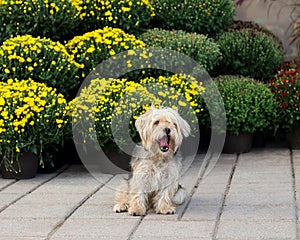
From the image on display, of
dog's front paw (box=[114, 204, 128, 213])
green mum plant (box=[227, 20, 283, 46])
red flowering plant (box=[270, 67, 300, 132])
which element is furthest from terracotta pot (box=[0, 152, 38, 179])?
green mum plant (box=[227, 20, 283, 46])

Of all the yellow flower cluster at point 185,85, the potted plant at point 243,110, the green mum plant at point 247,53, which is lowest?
the potted plant at point 243,110

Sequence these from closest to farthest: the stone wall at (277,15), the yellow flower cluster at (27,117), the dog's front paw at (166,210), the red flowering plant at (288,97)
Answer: the dog's front paw at (166,210) → the yellow flower cluster at (27,117) → the red flowering plant at (288,97) → the stone wall at (277,15)

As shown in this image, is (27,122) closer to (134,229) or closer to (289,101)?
(134,229)

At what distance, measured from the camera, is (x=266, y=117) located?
25.0 ft

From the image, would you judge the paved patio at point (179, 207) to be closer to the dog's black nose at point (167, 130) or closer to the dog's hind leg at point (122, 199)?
the dog's hind leg at point (122, 199)

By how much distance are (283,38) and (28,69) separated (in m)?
3.95

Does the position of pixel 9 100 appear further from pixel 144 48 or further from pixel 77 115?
pixel 144 48

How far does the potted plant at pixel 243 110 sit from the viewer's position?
7.38 meters

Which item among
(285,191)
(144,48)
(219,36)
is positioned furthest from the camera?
(219,36)

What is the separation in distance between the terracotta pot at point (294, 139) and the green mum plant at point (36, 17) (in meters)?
2.73

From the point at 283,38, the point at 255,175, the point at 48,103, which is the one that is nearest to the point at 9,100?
the point at 48,103

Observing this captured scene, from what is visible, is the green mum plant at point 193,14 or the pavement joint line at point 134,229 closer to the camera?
the pavement joint line at point 134,229

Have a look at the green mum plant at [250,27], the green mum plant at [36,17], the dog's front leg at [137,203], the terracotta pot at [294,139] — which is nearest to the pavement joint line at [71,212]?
the dog's front leg at [137,203]

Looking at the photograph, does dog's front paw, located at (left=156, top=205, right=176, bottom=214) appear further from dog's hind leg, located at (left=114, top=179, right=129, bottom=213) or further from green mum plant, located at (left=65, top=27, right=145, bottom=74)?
green mum plant, located at (left=65, top=27, right=145, bottom=74)
